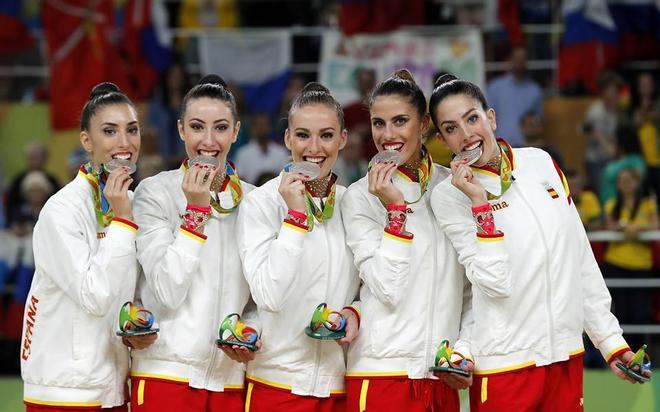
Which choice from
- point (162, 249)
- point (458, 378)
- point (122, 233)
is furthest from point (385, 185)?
point (122, 233)

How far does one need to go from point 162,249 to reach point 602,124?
5.46 metres

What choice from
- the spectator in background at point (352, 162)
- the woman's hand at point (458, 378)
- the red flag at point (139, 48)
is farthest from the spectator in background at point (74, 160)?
the woman's hand at point (458, 378)

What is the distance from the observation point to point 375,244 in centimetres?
464

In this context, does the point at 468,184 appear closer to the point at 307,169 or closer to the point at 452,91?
the point at 452,91

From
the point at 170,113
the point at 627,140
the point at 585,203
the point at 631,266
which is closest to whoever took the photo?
the point at 631,266

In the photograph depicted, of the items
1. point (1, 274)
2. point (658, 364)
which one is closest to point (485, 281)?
point (658, 364)

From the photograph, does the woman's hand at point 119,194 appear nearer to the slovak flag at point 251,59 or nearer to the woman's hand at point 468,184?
the woman's hand at point 468,184

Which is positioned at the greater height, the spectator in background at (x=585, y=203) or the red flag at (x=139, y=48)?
the red flag at (x=139, y=48)

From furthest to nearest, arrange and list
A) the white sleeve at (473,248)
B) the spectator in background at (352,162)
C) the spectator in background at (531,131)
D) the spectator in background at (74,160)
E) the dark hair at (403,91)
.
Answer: the spectator in background at (74,160) < the spectator in background at (352,162) < the spectator in background at (531,131) < the dark hair at (403,91) < the white sleeve at (473,248)

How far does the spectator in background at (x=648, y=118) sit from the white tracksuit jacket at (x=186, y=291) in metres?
4.87

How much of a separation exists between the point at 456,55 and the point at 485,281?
213 inches

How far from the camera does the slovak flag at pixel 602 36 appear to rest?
9688 millimetres

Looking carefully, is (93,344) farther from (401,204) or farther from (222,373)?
(401,204)

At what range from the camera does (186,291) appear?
15.1ft
